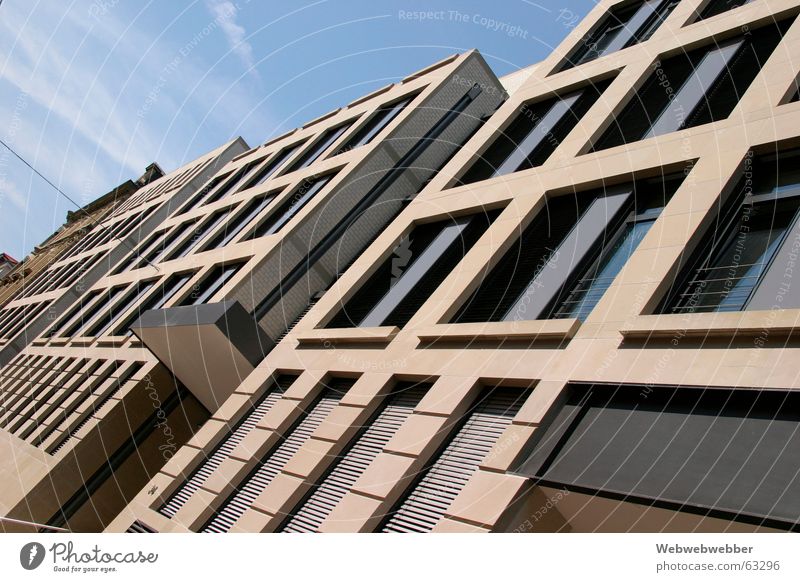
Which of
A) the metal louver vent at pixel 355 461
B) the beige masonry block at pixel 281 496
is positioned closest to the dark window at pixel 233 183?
the beige masonry block at pixel 281 496

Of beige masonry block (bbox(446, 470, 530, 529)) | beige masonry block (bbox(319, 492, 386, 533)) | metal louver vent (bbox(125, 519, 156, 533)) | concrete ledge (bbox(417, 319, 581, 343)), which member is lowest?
metal louver vent (bbox(125, 519, 156, 533))

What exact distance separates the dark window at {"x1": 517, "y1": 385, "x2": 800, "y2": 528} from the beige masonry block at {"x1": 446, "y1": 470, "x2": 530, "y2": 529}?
301mm

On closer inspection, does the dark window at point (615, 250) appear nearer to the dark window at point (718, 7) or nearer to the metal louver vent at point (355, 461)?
the metal louver vent at point (355, 461)

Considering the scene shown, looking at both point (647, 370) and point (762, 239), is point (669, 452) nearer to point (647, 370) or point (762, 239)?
point (647, 370)

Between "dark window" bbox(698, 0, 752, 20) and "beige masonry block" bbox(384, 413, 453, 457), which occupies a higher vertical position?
"dark window" bbox(698, 0, 752, 20)

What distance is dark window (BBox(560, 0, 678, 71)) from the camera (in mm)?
17766

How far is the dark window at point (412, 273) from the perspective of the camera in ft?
48.6

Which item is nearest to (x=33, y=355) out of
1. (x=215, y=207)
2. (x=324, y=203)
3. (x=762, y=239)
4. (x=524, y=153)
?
(x=215, y=207)

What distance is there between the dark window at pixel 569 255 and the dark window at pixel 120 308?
2046 centimetres

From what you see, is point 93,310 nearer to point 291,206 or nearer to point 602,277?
point 291,206

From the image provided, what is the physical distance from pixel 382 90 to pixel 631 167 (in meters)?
18.3

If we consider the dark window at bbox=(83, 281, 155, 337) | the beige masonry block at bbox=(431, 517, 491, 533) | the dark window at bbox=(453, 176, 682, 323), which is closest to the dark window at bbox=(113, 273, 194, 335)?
the dark window at bbox=(83, 281, 155, 337)

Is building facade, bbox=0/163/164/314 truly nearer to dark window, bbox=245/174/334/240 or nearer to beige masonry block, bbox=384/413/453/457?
dark window, bbox=245/174/334/240

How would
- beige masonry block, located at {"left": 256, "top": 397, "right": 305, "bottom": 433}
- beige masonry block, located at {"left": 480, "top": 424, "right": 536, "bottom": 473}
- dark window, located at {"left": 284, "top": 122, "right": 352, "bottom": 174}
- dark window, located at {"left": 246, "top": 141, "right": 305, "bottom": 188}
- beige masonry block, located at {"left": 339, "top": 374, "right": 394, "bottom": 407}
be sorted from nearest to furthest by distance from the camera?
1. beige masonry block, located at {"left": 480, "top": 424, "right": 536, "bottom": 473}
2. beige masonry block, located at {"left": 339, "top": 374, "right": 394, "bottom": 407}
3. beige masonry block, located at {"left": 256, "top": 397, "right": 305, "bottom": 433}
4. dark window, located at {"left": 284, "top": 122, "right": 352, "bottom": 174}
5. dark window, located at {"left": 246, "top": 141, "right": 305, "bottom": 188}
